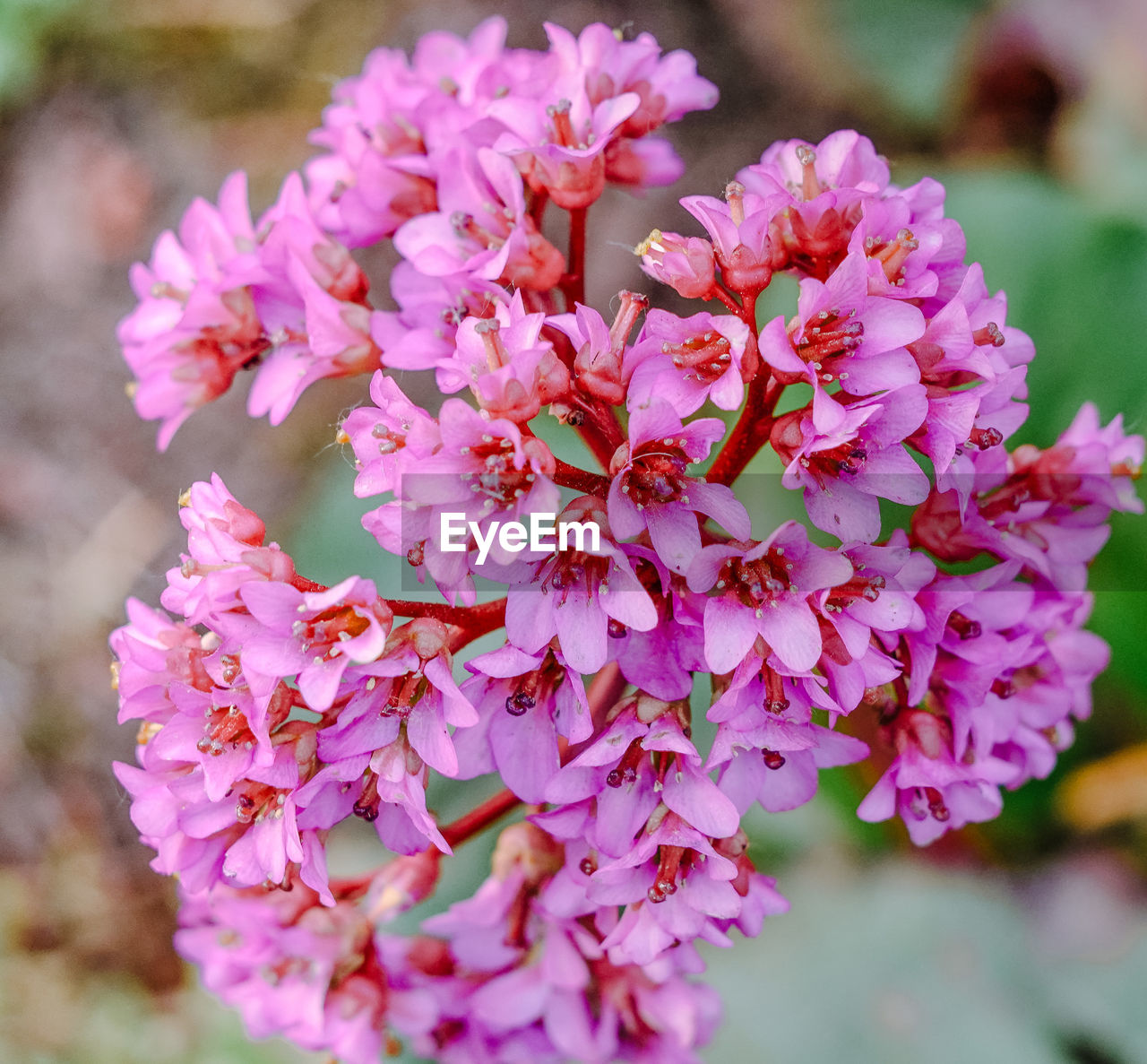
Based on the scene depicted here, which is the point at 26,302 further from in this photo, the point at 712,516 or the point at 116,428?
the point at 712,516

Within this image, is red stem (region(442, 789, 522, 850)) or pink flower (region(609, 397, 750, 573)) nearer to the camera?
pink flower (region(609, 397, 750, 573))

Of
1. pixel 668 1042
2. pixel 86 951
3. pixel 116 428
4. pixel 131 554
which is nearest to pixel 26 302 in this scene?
pixel 116 428

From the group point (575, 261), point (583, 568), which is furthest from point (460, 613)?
point (575, 261)

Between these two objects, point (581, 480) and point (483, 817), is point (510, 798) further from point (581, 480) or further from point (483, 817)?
point (581, 480)

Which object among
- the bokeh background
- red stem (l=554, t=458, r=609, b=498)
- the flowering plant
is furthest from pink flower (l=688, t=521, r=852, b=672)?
the bokeh background

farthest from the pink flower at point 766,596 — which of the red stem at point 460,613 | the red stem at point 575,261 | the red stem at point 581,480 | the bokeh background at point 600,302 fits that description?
the bokeh background at point 600,302

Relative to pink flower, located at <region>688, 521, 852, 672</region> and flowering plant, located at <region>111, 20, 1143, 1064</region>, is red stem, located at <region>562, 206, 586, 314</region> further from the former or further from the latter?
pink flower, located at <region>688, 521, 852, 672</region>

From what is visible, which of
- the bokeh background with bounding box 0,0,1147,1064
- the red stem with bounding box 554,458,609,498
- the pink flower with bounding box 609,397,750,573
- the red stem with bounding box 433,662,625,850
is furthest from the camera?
the bokeh background with bounding box 0,0,1147,1064
